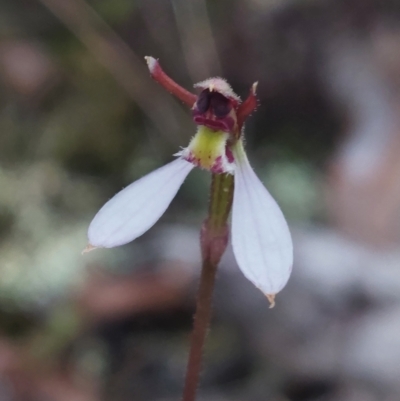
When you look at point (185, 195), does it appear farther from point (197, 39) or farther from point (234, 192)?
point (234, 192)

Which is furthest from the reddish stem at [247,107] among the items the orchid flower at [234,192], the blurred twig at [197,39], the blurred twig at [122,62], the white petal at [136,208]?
the blurred twig at [197,39]

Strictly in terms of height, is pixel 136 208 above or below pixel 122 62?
below

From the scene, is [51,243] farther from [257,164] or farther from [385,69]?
[385,69]

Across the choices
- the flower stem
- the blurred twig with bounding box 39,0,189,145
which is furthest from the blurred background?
the flower stem

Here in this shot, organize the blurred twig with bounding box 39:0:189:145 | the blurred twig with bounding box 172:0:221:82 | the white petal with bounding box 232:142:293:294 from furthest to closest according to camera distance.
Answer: the blurred twig with bounding box 172:0:221:82 < the blurred twig with bounding box 39:0:189:145 < the white petal with bounding box 232:142:293:294

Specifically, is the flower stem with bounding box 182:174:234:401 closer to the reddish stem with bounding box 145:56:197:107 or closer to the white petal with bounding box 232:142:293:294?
the white petal with bounding box 232:142:293:294

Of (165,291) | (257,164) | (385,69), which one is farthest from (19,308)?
(385,69)

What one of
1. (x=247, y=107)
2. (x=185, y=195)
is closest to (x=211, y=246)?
(x=247, y=107)
